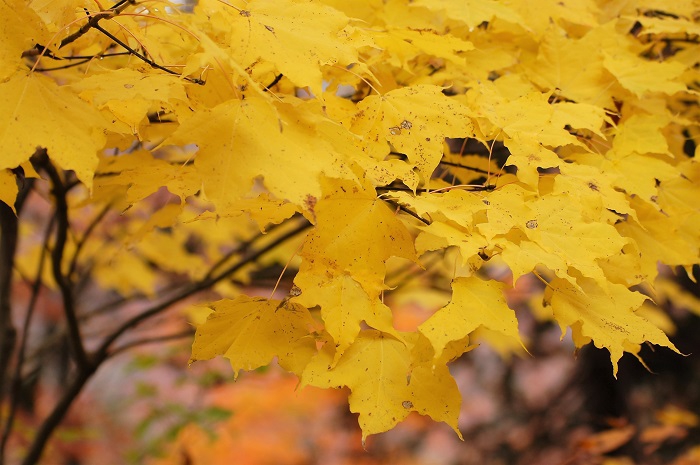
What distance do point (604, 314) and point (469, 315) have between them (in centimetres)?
24

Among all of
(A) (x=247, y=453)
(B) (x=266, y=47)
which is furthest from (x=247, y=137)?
(A) (x=247, y=453)

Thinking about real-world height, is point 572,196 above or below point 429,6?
below

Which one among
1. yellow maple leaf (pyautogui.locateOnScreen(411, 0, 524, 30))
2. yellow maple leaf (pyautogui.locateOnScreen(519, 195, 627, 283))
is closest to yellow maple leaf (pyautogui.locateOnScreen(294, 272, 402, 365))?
yellow maple leaf (pyautogui.locateOnScreen(519, 195, 627, 283))

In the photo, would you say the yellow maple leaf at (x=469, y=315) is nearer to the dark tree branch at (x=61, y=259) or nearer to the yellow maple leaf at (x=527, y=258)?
the yellow maple leaf at (x=527, y=258)

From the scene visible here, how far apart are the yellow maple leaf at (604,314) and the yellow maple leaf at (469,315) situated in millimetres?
117

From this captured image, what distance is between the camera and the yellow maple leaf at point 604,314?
100 centimetres

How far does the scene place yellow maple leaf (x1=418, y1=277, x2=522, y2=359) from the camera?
920mm

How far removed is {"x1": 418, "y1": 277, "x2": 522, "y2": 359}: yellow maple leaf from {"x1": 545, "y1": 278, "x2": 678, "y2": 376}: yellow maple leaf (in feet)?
0.38

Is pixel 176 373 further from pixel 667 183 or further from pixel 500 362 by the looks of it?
pixel 667 183

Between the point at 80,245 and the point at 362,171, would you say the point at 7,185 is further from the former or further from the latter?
the point at 80,245

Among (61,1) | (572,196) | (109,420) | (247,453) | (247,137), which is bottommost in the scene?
(109,420)

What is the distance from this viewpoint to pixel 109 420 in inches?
204

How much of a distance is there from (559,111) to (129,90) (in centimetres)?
76

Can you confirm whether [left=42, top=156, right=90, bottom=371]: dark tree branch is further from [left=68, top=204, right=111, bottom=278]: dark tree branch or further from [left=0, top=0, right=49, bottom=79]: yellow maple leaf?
[left=0, top=0, right=49, bottom=79]: yellow maple leaf
